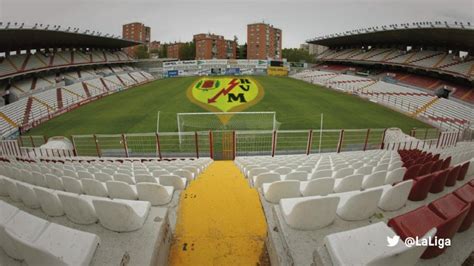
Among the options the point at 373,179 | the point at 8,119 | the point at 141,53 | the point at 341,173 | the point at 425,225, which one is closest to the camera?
the point at 425,225

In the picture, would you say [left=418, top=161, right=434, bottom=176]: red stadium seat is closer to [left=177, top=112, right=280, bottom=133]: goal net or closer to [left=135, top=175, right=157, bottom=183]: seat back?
[left=135, top=175, right=157, bottom=183]: seat back

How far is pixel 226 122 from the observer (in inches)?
735

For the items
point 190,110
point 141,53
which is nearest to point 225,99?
point 190,110

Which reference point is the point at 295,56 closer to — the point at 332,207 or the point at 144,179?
the point at 144,179

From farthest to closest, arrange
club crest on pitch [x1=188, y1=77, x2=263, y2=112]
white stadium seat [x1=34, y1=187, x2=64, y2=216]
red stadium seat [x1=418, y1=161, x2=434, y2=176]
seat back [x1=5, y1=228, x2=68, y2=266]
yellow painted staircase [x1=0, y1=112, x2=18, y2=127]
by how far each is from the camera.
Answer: club crest on pitch [x1=188, y1=77, x2=263, y2=112] → yellow painted staircase [x1=0, y1=112, x2=18, y2=127] → red stadium seat [x1=418, y1=161, x2=434, y2=176] → white stadium seat [x1=34, y1=187, x2=64, y2=216] → seat back [x1=5, y1=228, x2=68, y2=266]

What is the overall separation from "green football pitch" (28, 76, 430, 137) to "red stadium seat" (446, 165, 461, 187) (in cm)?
1375

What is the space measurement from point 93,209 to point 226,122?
52.0 feet

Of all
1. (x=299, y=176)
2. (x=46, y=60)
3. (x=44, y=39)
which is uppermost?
(x=44, y=39)

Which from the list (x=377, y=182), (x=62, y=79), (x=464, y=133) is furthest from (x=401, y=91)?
(x=62, y=79)

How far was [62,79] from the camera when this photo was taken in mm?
35844

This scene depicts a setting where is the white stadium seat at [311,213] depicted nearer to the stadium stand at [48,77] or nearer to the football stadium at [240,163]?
the football stadium at [240,163]

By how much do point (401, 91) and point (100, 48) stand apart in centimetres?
5684

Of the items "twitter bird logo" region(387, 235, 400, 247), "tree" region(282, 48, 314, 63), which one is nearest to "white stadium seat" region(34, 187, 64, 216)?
"twitter bird logo" region(387, 235, 400, 247)

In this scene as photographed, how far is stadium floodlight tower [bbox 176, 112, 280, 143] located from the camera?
17469 millimetres
